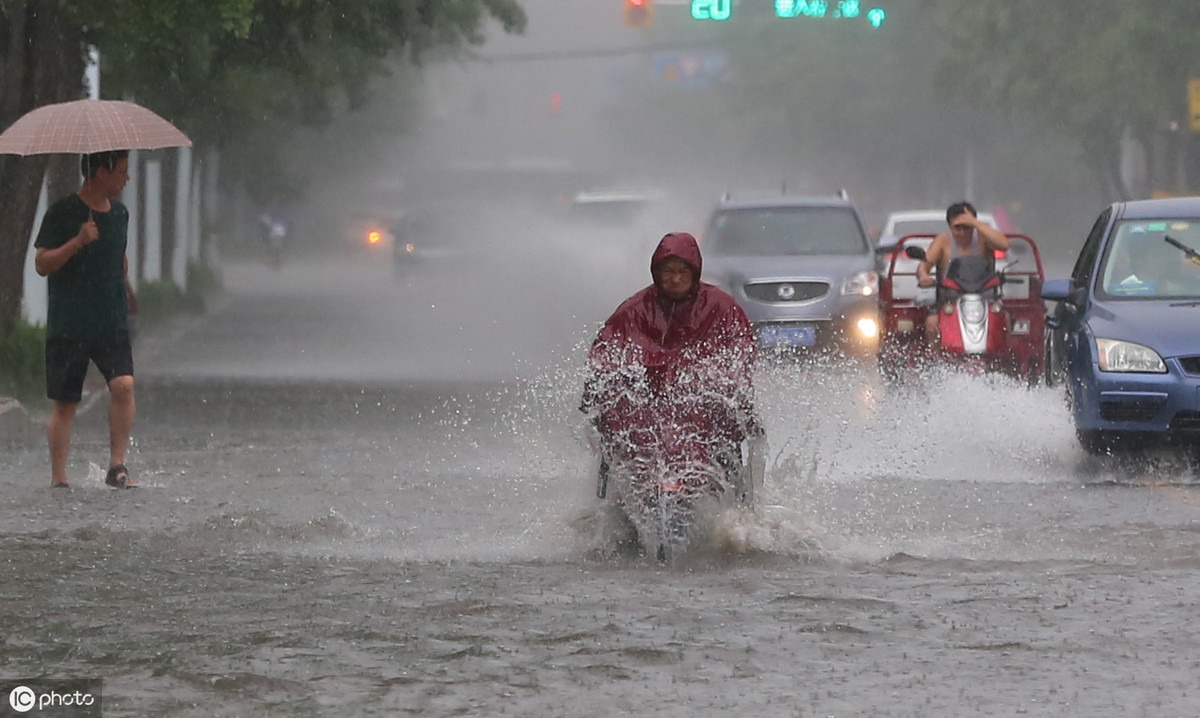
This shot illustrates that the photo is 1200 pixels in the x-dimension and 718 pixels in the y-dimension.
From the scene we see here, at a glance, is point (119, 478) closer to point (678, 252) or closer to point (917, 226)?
point (678, 252)

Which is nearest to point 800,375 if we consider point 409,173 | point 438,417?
point 438,417

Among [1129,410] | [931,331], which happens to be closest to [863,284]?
[931,331]

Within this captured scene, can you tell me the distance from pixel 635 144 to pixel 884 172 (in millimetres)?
33701

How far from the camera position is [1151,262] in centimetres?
1359

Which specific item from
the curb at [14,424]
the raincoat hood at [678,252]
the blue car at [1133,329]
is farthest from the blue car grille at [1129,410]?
the curb at [14,424]

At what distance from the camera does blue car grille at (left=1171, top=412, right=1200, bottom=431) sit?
12.3 metres

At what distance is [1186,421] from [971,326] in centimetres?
351

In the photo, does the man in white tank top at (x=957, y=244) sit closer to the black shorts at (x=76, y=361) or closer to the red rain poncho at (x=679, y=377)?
the black shorts at (x=76, y=361)

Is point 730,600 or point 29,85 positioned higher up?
point 29,85

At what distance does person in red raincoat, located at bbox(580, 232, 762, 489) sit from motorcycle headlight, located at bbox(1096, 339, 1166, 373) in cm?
411

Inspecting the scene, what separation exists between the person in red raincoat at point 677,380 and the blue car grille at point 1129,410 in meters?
4.06

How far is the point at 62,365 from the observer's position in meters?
11.9

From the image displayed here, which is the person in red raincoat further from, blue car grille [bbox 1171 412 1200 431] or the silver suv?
the silver suv

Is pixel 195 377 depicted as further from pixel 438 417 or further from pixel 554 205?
pixel 554 205
